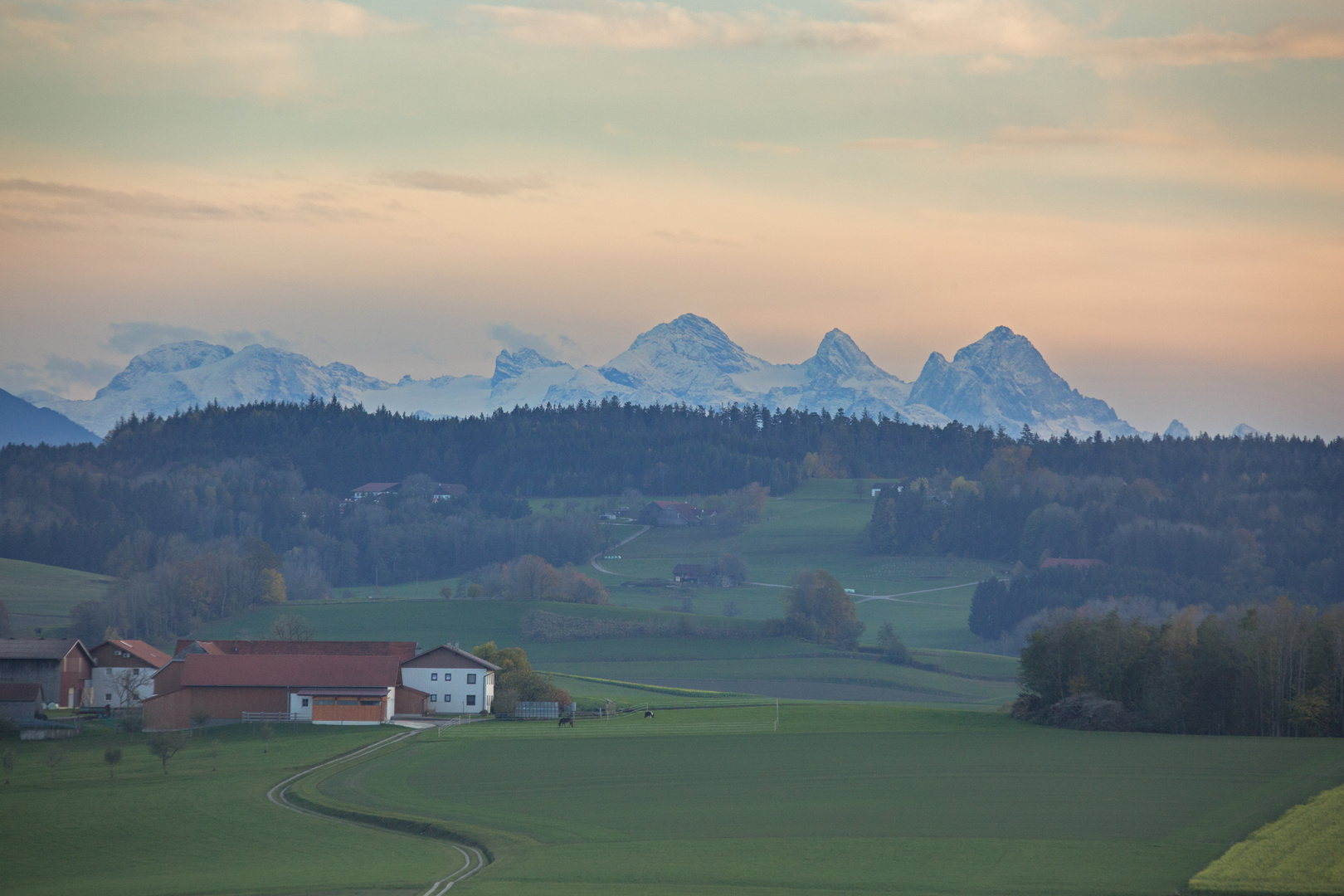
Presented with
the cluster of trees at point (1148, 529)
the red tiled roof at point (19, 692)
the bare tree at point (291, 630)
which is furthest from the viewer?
the cluster of trees at point (1148, 529)

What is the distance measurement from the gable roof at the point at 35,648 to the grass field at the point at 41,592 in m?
32.6

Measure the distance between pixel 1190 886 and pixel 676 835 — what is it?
1414 centimetres

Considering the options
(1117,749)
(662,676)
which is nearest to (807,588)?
(662,676)

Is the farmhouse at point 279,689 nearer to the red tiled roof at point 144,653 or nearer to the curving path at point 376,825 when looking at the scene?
the curving path at point 376,825

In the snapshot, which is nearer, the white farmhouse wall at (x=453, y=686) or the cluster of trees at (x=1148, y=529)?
the white farmhouse wall at (x=453, y=686)

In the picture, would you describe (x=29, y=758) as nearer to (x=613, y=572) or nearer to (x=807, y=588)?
(x=807, y=588)

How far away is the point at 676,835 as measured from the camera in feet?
126

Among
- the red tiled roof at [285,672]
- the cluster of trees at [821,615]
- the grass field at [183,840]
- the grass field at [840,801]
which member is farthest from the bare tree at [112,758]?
the cluster of trees at [821,615]

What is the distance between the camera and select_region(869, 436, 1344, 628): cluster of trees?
143 m

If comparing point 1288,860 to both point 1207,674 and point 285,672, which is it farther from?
point 285,672

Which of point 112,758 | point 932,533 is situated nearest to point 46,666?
point 112,758

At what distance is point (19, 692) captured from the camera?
69.2 m

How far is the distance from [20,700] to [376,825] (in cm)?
3702

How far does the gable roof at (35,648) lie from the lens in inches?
2825
